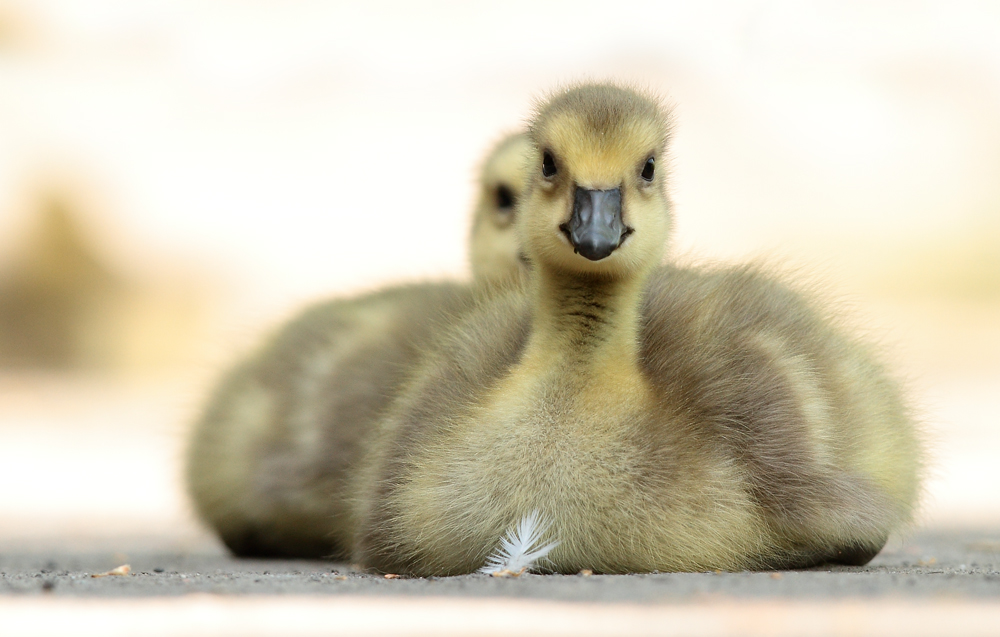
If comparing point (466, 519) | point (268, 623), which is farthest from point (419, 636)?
point (466, 519)

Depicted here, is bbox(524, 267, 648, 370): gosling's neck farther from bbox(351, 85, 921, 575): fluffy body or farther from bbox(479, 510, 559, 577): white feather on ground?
bbox(479, 510, 559, 577): white feather on ground

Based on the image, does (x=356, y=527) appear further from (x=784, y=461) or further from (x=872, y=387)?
(x=872, y=387)

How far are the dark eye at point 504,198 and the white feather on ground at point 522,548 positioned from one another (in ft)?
6.76

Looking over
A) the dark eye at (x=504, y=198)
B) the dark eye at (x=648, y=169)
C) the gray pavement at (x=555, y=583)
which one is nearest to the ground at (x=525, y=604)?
the gray pavement at (x=555, y=583)

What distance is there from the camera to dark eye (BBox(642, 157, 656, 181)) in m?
2.93

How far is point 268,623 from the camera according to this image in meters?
1.92

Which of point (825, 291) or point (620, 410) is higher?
point (825, 291)

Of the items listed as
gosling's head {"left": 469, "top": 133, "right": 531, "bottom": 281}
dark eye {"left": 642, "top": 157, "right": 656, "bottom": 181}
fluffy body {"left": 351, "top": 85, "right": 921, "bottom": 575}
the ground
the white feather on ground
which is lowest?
the ground

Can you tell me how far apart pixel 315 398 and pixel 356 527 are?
34.6 inches

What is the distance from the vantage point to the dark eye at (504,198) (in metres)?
4.54

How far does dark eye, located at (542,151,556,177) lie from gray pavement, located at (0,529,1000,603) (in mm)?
974

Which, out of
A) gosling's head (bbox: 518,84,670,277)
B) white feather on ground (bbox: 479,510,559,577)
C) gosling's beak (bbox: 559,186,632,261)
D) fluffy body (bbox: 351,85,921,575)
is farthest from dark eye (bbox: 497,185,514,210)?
white feather on ground (bbox: 479,510,559,577)

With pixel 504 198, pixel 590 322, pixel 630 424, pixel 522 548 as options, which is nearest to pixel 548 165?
pixel 590 322

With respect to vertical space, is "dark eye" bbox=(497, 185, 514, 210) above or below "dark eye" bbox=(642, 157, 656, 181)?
above
